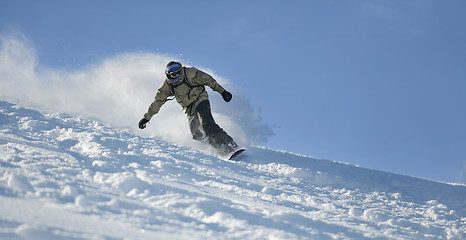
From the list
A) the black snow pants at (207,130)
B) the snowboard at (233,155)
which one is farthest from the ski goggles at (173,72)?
the snowboard at (233,155)

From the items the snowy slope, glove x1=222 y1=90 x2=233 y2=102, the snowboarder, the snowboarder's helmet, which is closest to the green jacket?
the snowboarder

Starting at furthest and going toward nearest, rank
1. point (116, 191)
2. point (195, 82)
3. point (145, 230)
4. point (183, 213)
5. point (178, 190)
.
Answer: point (195, 82), point (178, 190), point (116, 191), point (183, 213), point (145, 230)

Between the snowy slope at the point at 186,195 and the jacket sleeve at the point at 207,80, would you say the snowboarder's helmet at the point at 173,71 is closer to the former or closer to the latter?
the jacket sleeve at the point at 207,80

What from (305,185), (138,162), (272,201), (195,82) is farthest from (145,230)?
(195,82)

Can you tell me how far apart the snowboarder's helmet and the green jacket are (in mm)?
149

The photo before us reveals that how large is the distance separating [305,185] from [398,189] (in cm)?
208

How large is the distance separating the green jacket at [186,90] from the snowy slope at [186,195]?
1.10 metres

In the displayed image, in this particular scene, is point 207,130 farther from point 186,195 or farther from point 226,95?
point 186,195

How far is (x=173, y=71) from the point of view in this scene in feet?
23.4

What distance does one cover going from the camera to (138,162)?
195 inches

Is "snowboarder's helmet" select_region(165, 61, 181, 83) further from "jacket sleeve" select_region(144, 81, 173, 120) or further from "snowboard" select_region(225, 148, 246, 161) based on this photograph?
"snowboard" select_region(225, 148, 246, 161)

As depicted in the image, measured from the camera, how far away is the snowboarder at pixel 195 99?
7.07 meters

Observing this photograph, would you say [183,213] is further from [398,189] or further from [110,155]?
[398,189]

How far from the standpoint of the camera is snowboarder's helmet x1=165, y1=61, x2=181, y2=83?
7137mm
